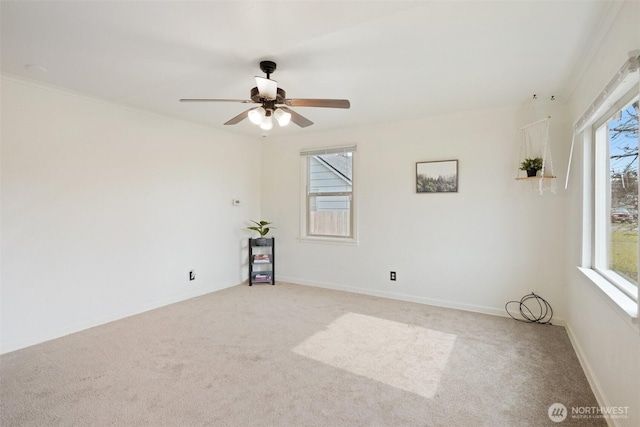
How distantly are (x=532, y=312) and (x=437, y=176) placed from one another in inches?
70.2

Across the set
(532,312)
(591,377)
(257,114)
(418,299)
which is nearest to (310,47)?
(257,114)

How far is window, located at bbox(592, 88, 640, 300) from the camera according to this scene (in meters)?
1.85

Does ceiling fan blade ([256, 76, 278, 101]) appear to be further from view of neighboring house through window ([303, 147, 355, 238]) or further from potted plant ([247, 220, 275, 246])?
potted plant ([247, 220, 275, 246])

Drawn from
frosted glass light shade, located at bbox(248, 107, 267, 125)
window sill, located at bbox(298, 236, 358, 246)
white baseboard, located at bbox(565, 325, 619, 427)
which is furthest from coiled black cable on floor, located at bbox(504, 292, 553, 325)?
frosted glass light shade, located at bbox(248, 107, 267, 125)

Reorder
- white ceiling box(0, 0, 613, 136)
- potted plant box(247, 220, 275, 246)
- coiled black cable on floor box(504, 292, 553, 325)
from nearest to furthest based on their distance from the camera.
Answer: white ceiling box(0, 0, 613, 136) < coiled black cable on floor box(504, 292, 553, 325) < potted plant box(247, 220, 275, 246)

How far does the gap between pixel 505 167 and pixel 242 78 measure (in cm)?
288

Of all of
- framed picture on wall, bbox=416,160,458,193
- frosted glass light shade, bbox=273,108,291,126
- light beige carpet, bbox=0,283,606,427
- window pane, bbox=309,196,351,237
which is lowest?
light beige carpet, bbox=0,283,606,427

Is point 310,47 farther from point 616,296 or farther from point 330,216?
point 330,216

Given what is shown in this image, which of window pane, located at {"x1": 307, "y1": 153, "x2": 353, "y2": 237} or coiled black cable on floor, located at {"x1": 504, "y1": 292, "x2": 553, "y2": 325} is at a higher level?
window pane, located at {"x1": 307, "y1": 153, "x2": 353, "y2": 237}

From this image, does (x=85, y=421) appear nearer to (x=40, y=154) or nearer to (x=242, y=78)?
(x=40, y=154)

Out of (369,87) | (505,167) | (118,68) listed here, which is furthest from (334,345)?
(118,68)

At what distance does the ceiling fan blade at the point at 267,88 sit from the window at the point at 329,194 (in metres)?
2.27

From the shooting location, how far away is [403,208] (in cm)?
405

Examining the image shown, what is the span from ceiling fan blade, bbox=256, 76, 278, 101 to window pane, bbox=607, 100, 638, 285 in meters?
2.13
